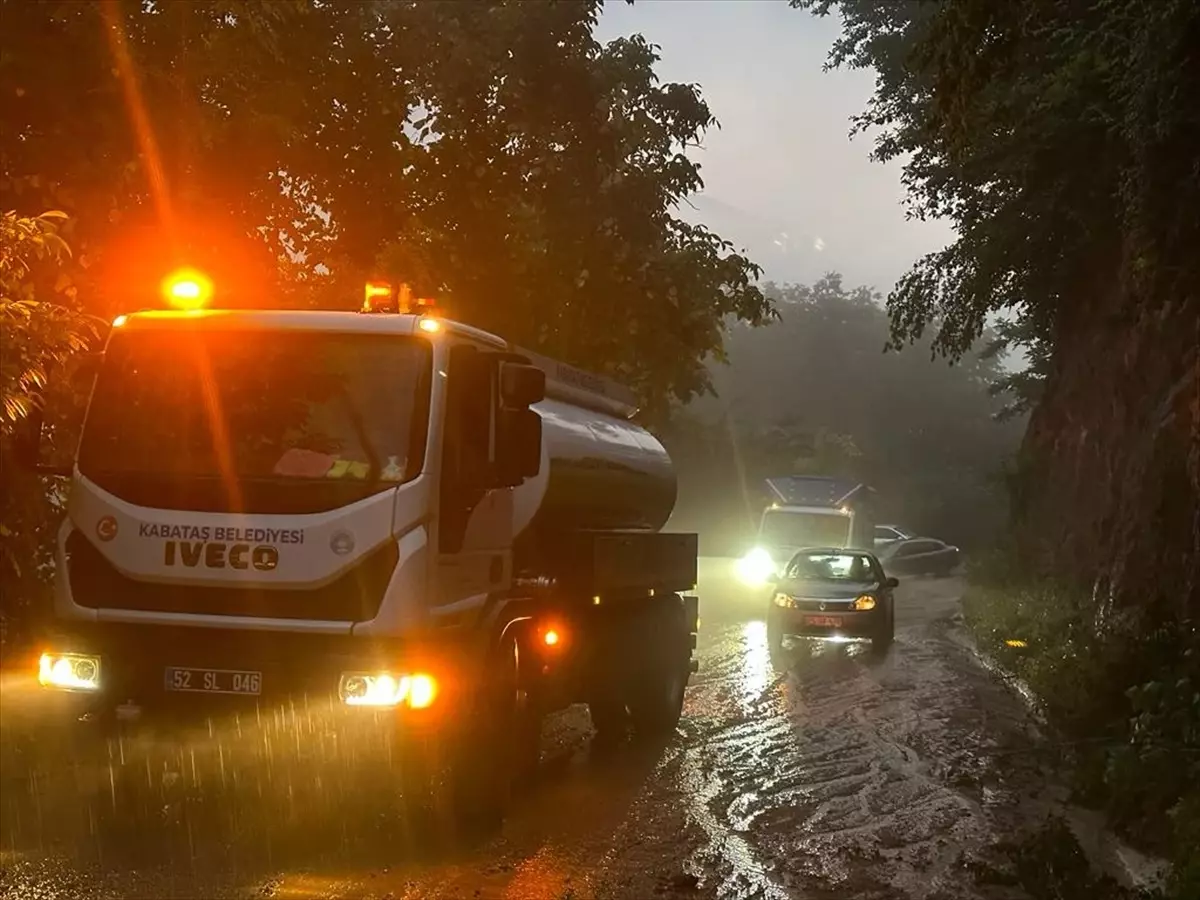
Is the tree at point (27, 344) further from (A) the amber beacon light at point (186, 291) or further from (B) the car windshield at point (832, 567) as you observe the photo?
(B) the car windshield at point (832, 567)

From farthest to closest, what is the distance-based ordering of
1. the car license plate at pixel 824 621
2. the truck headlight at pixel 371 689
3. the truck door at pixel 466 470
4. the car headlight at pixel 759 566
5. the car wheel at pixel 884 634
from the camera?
the car headlight at pixel 759 566 < the car wheel at pixel 884 634 < the car license plate at pixel 824 621 < the truck door at pixel 466 470 < the truck headlight at pixel 371 689

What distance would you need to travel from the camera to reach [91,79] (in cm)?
991

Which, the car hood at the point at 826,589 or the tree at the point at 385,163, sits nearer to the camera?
the tree at the point at 385,163

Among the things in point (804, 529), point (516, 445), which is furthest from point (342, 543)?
point (804, 529)

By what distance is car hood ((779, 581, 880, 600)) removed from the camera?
66.6 ft

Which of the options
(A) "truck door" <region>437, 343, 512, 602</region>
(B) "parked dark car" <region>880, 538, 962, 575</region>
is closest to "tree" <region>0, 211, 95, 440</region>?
(A) "truck door" <region>437, 343, 512, 602</region>

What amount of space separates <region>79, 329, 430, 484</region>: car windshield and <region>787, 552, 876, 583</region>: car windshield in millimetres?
14537

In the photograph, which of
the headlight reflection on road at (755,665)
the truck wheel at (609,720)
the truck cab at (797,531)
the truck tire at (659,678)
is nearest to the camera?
the truck wheel at (609,720)

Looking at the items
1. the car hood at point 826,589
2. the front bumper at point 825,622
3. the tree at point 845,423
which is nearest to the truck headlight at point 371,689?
the front bumper at point 825,622

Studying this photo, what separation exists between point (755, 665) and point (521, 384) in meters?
11.9

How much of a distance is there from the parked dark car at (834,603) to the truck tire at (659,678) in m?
7.63

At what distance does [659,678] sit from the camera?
12008 millimetres

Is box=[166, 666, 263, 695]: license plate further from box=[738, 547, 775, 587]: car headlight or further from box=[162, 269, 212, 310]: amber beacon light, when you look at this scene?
box=[738, 547, 775, 587]: car headlight

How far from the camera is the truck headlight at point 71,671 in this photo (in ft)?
23.0
